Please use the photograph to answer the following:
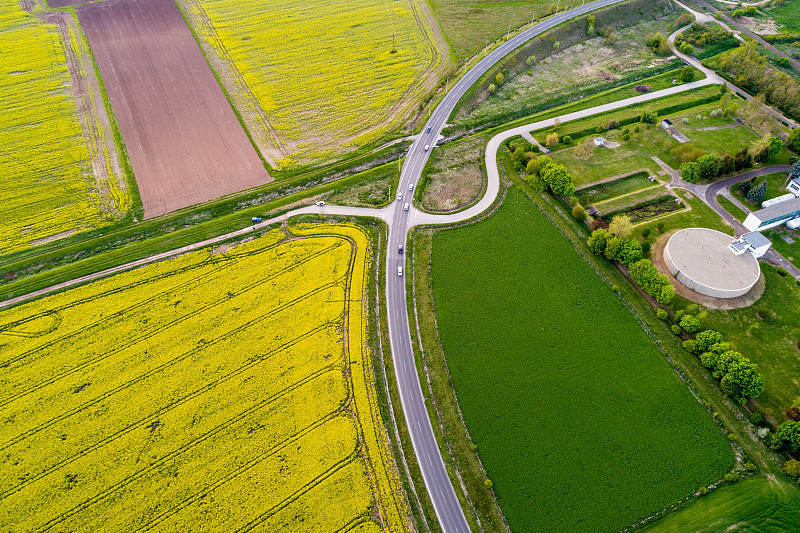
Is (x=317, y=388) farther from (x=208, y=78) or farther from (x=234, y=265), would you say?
(x=208, y=78)

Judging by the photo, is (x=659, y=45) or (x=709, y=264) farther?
(x=659, y=45)

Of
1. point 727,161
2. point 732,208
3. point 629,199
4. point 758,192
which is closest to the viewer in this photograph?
point 758,192

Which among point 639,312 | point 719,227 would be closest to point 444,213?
point 639,312

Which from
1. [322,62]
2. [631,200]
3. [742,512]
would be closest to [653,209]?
[631,200]

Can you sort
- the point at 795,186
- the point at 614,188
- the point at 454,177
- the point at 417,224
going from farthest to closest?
the point at 454,177 → the point at 614,188 → the point at 417,224 → the point at 795,186

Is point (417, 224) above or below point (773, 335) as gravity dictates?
above

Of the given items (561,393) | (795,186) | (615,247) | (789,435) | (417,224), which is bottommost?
(789,435)

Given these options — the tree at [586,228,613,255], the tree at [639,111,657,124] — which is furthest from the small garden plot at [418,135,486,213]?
the tree at [639,111,657,124]

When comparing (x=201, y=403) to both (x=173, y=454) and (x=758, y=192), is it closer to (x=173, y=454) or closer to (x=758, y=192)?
(x=173, y=454)
